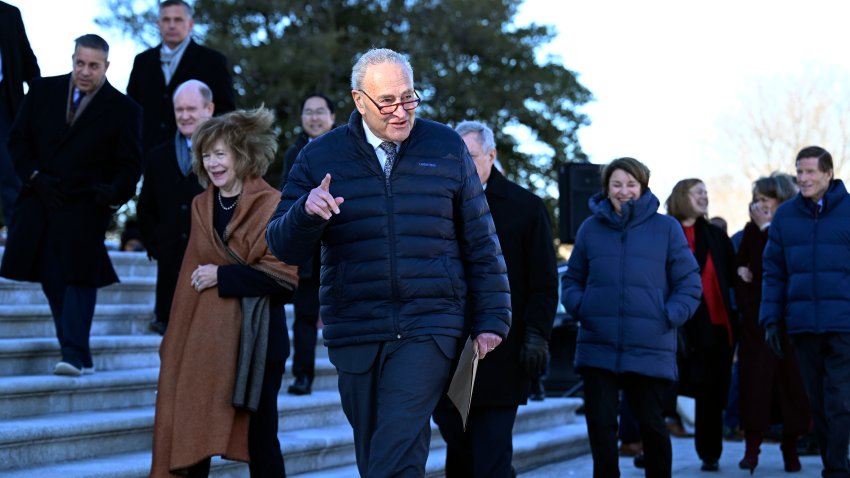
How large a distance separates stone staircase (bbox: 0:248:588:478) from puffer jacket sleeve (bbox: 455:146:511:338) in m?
2.34

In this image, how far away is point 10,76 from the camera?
899 centimetres

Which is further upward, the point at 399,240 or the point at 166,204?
the point at 166,204

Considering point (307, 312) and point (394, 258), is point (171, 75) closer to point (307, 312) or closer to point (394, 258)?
point (307, 312)

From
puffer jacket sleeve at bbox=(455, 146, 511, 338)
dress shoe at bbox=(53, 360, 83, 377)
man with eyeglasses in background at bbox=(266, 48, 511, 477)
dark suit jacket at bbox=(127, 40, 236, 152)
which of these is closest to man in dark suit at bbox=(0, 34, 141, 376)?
dress shoe at bbox=(53, 360, 83, 377)

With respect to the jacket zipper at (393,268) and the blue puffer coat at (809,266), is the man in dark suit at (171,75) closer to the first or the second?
the blue puffer coat at (809,266)

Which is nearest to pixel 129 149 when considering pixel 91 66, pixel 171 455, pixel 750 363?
pixel 91 66

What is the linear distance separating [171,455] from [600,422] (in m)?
2.52

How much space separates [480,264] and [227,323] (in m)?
1.58

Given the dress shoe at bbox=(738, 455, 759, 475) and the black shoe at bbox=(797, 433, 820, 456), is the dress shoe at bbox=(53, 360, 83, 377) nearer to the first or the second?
the dress shoe at bbox=(738, 455, 759, 475)

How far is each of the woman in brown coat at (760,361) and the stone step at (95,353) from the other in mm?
4384

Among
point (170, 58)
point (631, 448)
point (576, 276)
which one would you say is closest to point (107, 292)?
point (170, 58)

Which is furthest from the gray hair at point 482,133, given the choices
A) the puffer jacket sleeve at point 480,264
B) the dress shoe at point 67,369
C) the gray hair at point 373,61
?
the dress shoe at point 67,369

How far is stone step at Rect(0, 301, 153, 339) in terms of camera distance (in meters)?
8.18

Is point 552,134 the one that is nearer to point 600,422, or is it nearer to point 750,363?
point 750,363
